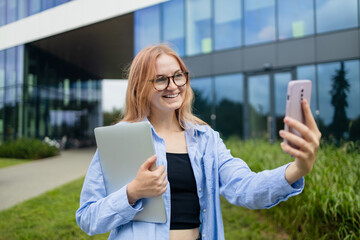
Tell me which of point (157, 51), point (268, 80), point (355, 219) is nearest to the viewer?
point (157, 51)

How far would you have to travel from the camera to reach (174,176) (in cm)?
125

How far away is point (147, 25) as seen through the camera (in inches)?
440

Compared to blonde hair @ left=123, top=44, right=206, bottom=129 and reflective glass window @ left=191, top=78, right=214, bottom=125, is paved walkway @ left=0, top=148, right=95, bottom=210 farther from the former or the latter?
reflective glass window @ left=191, top=78, right=214, bottom=125

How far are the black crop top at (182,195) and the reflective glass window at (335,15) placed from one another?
30.3 ft

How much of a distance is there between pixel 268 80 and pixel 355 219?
7.57 meters

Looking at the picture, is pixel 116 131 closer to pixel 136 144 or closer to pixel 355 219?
pixel 136 144

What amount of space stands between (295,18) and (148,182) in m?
9.70

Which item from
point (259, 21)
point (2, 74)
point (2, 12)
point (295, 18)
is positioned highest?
point (259, 21)

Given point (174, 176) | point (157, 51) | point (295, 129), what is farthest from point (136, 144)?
point (295, 129)

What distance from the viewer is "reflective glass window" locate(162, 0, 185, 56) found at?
10.7 metres

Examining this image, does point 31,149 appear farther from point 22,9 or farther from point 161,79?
point 161,79

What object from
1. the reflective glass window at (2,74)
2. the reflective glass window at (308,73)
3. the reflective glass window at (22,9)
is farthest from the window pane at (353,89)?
the reflective glass window at (2,74)

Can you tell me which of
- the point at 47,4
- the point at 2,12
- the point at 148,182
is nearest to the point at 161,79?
the point at 148,182

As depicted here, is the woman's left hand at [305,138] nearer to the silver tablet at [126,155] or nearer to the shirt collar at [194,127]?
the silver tablet at [126,155]
